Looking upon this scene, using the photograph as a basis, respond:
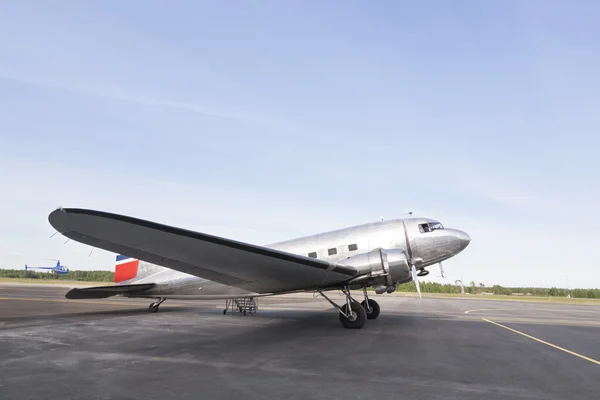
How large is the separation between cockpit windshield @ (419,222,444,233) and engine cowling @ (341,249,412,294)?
95.0 inches

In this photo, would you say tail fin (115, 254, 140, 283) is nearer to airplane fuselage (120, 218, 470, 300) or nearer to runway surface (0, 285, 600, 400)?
airplane fuselage (120, 218, 470, 300)

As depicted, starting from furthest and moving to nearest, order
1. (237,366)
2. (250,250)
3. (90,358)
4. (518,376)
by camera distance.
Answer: (250,250), (90,358), (237,366), (518,376)

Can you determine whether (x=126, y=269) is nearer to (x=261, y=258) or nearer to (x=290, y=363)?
(x=261, y=258)

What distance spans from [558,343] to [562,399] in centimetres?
703

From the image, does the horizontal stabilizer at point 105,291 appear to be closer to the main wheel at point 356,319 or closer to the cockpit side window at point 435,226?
the main wheel at point 356,319

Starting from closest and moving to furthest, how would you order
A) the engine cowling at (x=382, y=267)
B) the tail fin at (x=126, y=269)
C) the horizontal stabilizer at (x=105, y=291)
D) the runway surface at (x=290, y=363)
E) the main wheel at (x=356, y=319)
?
the runway surface at (x=290, y=363)
the engine cowling at (x=382, y=267)
the main wheel at (x=356, y=319)
the horizontal stabilizer at (x=105, y=291)
the tail fin at (x=126, y=269)

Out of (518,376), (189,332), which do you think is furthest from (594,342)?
(189,332)

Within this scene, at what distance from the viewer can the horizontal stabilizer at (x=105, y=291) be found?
16062 millimetres

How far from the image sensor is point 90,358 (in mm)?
7867

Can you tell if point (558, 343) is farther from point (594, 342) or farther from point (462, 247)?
point (462, 247)


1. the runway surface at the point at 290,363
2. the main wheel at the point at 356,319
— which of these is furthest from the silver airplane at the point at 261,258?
the runway surface at the point at 290,363

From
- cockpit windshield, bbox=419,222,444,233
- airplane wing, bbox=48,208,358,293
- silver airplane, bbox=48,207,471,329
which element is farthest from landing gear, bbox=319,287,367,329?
cockpit windshield, bbox=419,222,444,233

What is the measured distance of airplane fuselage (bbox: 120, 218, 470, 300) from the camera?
14594 mm

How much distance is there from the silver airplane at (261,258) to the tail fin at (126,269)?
50 millimetres
